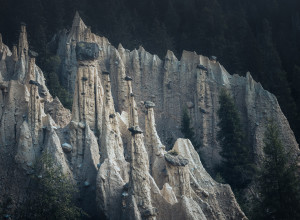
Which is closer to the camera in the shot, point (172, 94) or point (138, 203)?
point (138, 203)

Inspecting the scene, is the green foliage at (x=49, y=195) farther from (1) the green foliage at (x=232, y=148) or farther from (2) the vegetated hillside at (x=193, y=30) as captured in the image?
(2) the vegetated hillside at (x=193, y=30)

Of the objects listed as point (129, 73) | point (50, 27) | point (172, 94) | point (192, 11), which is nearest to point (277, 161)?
point (172, 94)

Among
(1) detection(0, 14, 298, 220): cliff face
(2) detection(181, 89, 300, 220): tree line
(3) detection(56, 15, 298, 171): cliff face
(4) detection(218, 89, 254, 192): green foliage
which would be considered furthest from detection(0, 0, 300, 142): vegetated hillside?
(2) detection(181, 89, 300, 220): tree line

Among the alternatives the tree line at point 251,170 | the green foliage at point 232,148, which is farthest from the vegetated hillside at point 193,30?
the tree line at point 251,170

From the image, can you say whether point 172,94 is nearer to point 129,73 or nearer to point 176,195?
point 129,73

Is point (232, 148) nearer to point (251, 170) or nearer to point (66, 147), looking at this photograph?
point (251, 170)

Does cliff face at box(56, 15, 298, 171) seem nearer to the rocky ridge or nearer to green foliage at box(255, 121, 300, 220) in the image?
the rocky ridge

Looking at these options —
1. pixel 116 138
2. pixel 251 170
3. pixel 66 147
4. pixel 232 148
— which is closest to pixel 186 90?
pixel 232 148
